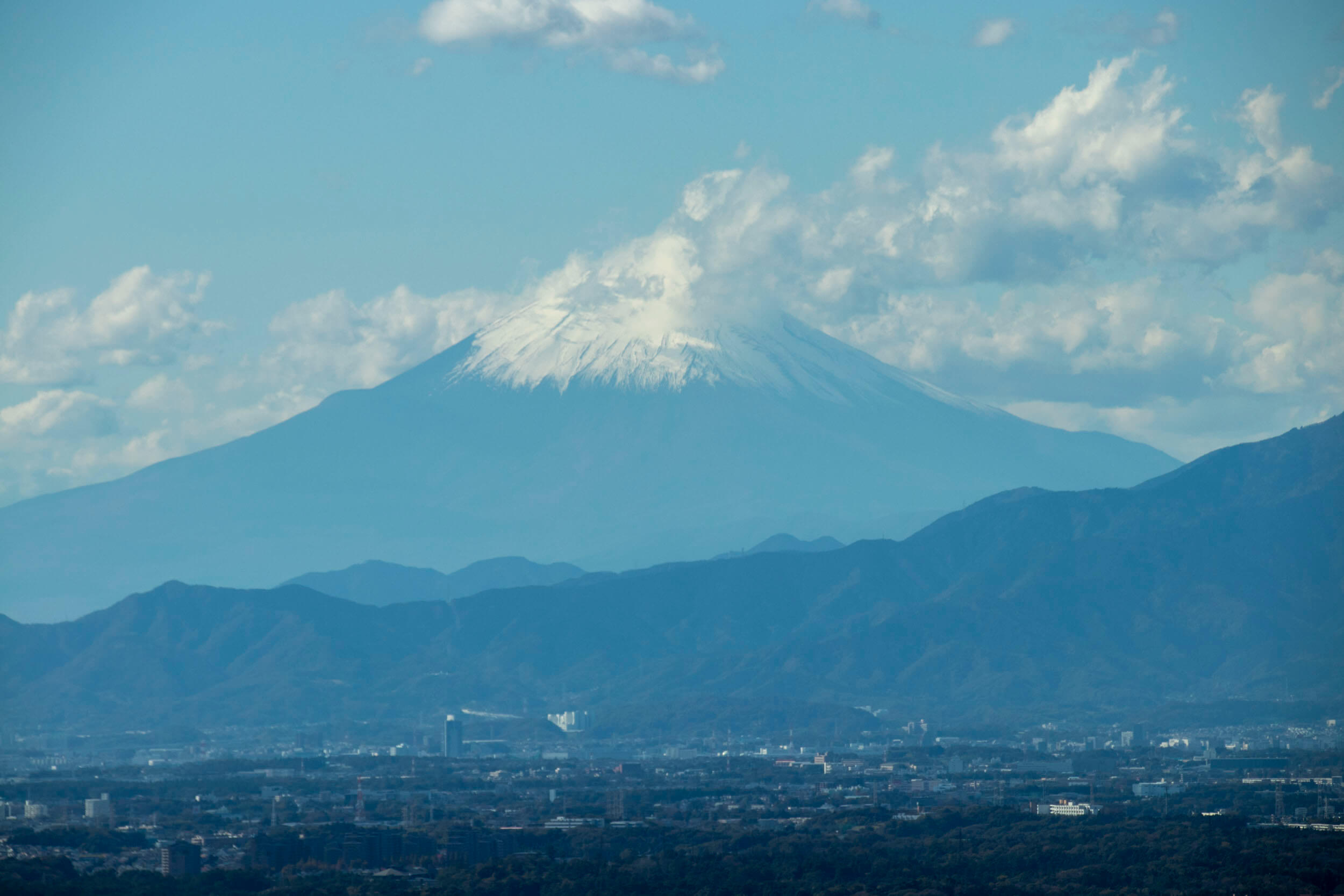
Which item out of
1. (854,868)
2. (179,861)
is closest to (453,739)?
(179,861)

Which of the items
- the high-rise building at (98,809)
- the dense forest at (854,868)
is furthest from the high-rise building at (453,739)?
the dense forest at (854,868)

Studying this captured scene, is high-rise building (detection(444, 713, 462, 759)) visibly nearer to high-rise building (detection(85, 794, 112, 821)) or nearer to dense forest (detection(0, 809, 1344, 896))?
high-rise building (detection(85, 794, 112, 821))

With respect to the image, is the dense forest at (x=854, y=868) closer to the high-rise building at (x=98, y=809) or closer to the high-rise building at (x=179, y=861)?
the high-rise building at (x=179, y=861)

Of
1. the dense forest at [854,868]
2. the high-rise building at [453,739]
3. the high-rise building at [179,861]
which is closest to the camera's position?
the dense forest at [854,868]

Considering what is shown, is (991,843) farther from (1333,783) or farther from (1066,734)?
(1066,734)

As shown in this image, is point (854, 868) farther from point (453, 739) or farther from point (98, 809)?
point (453, 739)

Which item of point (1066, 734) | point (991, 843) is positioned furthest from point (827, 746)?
point (991, 843)

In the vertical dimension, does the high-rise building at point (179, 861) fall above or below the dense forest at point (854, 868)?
above
